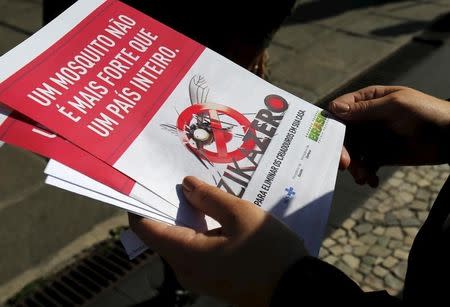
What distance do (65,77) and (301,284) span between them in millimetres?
664

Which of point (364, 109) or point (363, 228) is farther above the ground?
point (364, 109)

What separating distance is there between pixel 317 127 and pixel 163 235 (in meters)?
0.52

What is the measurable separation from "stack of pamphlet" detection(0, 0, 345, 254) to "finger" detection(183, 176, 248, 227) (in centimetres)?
4

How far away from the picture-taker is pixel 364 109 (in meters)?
1.46

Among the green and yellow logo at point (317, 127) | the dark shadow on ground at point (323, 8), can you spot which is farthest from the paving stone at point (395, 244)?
the dark shadow on ground at point (323, 8)

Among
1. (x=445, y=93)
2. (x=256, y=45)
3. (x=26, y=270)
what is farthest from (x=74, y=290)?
(x=445, y=93)

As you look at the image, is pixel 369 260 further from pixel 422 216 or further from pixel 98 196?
pixel 98 196

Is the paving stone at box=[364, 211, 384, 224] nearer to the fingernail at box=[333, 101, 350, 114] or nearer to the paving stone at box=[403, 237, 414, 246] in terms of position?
the paving stone at box=[403, 237, 414, 246]

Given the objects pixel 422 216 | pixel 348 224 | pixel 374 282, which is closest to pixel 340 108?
pixel 374 282

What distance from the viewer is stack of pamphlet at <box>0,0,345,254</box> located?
3.43 feet

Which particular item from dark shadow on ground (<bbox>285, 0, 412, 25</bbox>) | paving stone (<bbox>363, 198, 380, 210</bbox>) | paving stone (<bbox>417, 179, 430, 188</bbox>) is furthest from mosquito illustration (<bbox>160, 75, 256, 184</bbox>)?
dark shadow on ground (<bbox>285, 0, 412, 25</bbox>)

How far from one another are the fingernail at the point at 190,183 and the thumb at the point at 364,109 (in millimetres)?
546

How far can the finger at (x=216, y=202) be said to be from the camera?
3.45 feet

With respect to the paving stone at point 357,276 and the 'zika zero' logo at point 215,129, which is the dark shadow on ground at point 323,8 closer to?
the paving stone at point 357,276
